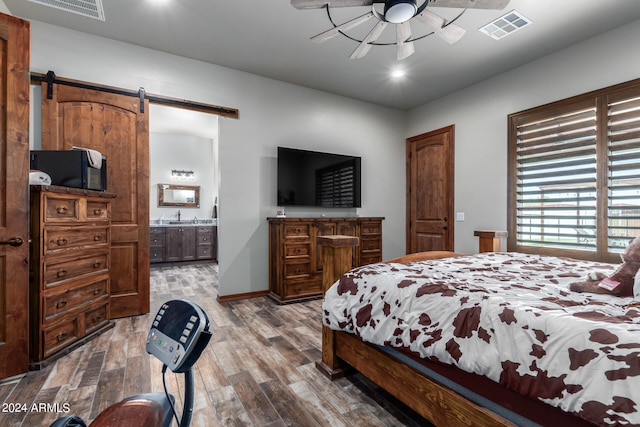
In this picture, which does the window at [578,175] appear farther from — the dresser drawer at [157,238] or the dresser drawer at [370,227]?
the dresser drawer at [157,238]

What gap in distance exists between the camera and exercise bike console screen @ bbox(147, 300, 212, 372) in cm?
70

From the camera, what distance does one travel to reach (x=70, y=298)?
2.38 meters

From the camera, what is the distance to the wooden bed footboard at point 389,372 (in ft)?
4.00

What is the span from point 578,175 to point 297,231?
309 cm

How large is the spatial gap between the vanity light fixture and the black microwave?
4684 millimetres

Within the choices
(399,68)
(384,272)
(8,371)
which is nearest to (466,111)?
(399,68)

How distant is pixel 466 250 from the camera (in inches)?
165

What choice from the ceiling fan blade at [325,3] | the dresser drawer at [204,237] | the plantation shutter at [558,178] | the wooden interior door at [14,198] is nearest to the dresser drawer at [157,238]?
the dresser drawer at [204,237]

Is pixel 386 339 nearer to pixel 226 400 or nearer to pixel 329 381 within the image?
pixel 329 381

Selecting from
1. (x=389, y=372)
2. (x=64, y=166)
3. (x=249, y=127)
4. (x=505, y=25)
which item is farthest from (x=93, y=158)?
(x=505, y=25)

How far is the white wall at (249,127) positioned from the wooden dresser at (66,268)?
126cm

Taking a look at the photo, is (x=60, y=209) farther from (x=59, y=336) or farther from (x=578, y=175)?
(x=578, y=175)

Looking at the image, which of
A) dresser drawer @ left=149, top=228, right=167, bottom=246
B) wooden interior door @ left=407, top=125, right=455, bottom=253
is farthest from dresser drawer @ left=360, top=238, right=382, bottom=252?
dresser drawer @ left=149, top=228, right=167, bottom=246
